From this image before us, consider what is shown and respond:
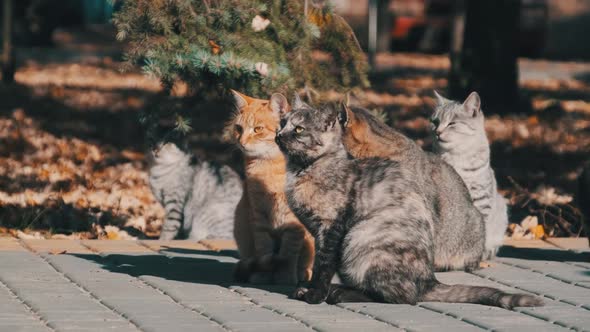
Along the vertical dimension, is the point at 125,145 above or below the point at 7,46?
below

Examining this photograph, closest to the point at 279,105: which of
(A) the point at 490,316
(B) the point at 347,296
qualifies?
(B) the point at 347,296

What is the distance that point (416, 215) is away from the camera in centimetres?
614

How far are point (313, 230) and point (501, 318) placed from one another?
120cm

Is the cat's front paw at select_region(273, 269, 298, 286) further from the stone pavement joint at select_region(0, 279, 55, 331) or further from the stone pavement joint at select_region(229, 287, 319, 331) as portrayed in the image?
the stone pavement joint at select_region(0, 279, 55, 331)

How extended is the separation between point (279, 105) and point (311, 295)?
59.7 inches

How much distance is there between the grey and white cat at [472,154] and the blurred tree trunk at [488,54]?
21.5ft

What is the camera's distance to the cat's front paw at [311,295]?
598 centimetres

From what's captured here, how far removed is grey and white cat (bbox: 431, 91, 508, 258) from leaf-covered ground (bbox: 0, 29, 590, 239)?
54cm

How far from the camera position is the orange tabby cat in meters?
6.68

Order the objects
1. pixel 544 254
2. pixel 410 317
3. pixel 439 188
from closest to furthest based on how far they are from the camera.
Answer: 1. pixel 410 317
2. pixel 439 188
3. pixel 544 254

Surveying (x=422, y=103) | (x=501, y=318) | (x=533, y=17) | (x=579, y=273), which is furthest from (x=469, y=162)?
(x=533, y=17)

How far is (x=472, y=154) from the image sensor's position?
28.1 feet

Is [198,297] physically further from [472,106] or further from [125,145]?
[125,145]

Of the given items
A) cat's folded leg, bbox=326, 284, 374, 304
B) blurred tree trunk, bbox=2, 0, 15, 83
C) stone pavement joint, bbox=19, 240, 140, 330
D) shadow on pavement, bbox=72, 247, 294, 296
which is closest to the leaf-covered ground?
blurred tree trunk, bbox=2, 0, 15, 83
